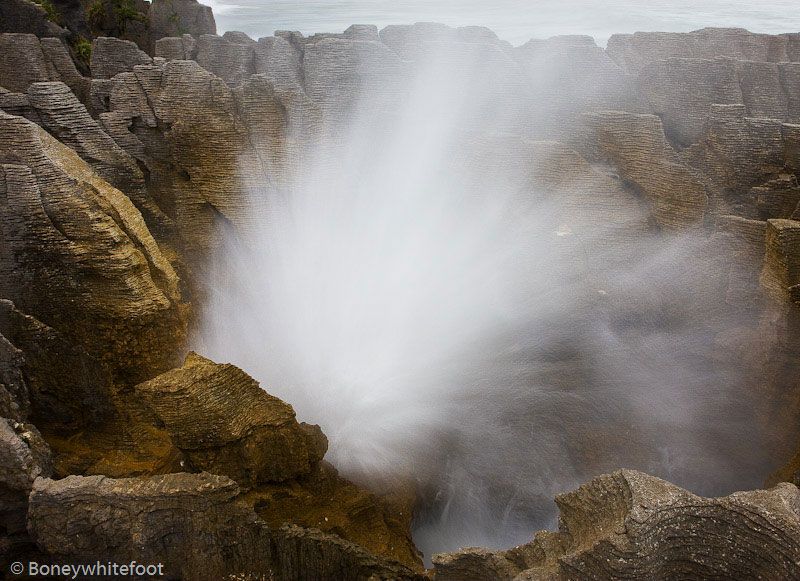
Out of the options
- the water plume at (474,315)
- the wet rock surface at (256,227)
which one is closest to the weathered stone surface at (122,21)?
the wet rock surface at (256,227)

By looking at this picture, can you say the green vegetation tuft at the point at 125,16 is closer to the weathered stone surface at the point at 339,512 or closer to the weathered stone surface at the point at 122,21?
the weathered stone surface at the point at 122,21

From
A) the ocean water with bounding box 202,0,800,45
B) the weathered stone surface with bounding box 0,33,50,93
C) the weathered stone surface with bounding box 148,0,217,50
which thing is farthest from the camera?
the ocean water with bounding box 202,0,800,45

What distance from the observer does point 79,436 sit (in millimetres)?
5773

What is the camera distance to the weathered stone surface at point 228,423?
4.98 meters

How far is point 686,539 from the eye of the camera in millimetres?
3518

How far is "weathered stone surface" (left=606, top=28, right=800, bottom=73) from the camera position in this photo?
8.57 metres

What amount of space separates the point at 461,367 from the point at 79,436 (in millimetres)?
3570

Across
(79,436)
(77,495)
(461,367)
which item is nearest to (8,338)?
(79,436)

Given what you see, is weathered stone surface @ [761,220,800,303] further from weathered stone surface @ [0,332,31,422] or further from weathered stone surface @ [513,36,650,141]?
weathered stone surface @ [0,332,31,422]

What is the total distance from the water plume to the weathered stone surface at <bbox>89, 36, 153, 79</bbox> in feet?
9.18

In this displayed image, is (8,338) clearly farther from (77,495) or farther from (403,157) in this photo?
(403,157)

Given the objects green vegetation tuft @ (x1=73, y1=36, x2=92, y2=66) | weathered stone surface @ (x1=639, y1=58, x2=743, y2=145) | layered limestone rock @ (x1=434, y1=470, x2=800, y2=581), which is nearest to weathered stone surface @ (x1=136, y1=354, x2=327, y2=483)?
layered limestone rock @ (x1=434, y1=470, x2=800, y2=581)

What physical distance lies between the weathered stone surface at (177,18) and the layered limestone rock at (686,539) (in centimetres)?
1120

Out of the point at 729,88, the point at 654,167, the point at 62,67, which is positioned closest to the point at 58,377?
the point at 62,67
